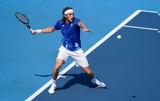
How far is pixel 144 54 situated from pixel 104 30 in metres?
1.88

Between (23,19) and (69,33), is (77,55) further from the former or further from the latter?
(23,19)

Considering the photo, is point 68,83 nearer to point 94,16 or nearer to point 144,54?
point 144,54

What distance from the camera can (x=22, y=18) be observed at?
942 cm

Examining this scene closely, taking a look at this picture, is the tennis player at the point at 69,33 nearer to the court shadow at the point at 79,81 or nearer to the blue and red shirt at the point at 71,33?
the blue and red shirt at the point at 71,33

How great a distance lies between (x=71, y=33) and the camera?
9070mm

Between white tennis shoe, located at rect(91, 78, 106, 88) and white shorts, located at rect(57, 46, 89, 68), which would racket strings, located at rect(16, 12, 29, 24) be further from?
white tennis shoe, located at rect(91, 78, 106, 88)

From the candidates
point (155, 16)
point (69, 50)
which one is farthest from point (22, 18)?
point (155, 16)

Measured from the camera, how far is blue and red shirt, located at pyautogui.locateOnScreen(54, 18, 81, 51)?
9.02 metres

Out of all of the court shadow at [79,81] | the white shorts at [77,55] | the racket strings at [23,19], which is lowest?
the court shadow at [79,81]

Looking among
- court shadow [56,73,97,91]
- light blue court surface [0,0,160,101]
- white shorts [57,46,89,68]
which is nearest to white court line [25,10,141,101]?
light blue court surface [0,0,160,101]

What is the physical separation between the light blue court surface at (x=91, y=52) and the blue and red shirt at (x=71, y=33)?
1.30 meters

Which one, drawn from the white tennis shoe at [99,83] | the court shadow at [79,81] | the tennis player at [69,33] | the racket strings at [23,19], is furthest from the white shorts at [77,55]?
the racket strings at [23,19]

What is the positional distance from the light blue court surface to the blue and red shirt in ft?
4.28

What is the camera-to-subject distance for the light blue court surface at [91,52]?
9.88 metres
